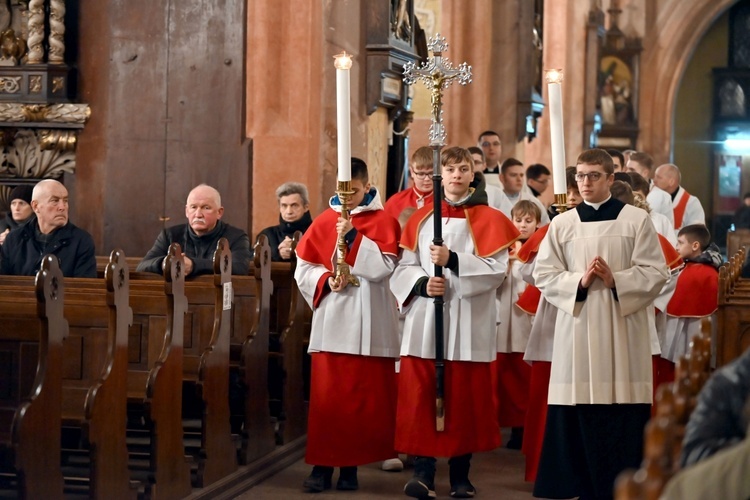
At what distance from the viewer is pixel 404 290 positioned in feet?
19.8

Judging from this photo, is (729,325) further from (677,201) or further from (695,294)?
(677,201)

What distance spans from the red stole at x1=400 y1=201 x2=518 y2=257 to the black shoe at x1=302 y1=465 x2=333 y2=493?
1213 millimetres

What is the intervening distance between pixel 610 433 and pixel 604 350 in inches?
15.2

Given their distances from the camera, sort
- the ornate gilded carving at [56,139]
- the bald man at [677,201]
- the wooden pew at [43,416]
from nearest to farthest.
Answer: the wooden pew at [43,416] → the ornate gilded carving at [56,139] → the bald man at [677,201]

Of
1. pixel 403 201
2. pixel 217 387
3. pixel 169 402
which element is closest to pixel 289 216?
pixel 403 201

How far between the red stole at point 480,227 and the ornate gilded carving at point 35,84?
388cm

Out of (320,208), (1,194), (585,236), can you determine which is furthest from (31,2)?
(585,236)

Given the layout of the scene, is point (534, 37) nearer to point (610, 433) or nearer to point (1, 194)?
point (1, 194)

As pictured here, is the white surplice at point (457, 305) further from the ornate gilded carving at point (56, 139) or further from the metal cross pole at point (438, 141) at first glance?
the ornate gilded carving at point (56, 139)

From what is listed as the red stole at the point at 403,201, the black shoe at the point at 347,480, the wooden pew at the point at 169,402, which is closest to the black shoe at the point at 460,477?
the black shoe at the point at 347,480

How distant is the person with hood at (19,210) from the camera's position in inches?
319

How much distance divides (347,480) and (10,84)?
433 cm

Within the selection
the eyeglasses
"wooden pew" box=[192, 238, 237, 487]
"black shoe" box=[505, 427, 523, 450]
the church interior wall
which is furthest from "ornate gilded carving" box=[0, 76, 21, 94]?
the church interior wall

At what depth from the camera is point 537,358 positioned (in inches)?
248
